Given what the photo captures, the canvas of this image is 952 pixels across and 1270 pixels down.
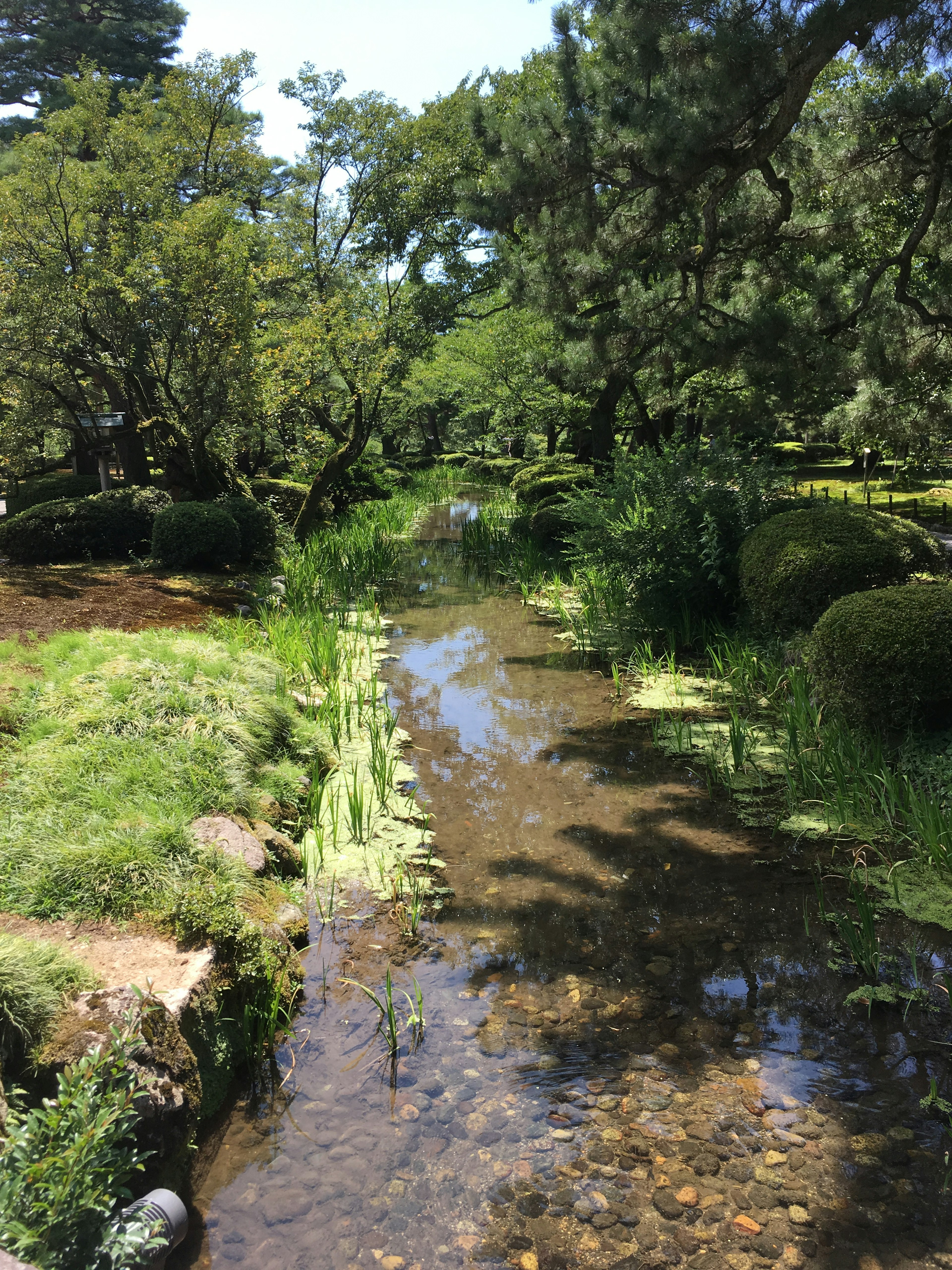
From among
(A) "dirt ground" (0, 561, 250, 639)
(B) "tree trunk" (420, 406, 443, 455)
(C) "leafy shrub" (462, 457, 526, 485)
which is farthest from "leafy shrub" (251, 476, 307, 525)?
(B) "tree trunk" (420, 406, 443, 455)

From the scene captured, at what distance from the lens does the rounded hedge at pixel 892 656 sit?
14.9 feet

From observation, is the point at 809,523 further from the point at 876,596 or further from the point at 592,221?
the point at 592,221

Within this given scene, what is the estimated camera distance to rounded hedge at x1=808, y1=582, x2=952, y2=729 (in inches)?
179

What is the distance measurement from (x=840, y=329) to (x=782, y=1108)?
7403 millimetres

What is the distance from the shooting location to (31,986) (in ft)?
7.50

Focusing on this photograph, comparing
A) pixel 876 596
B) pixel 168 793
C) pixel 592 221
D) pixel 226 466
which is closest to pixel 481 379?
pixel 226 466

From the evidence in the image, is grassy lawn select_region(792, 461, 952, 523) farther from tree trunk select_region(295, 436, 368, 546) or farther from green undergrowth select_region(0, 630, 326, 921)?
green undergrowth select_region(0, 630, 326, 921)

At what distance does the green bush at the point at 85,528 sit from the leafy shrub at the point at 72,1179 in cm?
884

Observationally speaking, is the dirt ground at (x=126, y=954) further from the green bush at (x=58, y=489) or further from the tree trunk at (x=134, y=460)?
the tree trunk at (x=134, y=460)

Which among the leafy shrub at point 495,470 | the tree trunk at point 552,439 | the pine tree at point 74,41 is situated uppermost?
the pine tree at point 74,41

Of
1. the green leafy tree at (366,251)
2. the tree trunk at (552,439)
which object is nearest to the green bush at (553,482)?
the green leafy tree at (366,251)

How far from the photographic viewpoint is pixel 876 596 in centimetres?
497

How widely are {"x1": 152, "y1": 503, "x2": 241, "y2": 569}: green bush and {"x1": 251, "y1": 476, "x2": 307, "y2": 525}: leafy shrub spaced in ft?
13.0

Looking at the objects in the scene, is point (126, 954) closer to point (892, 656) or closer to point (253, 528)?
point (892, 656)
